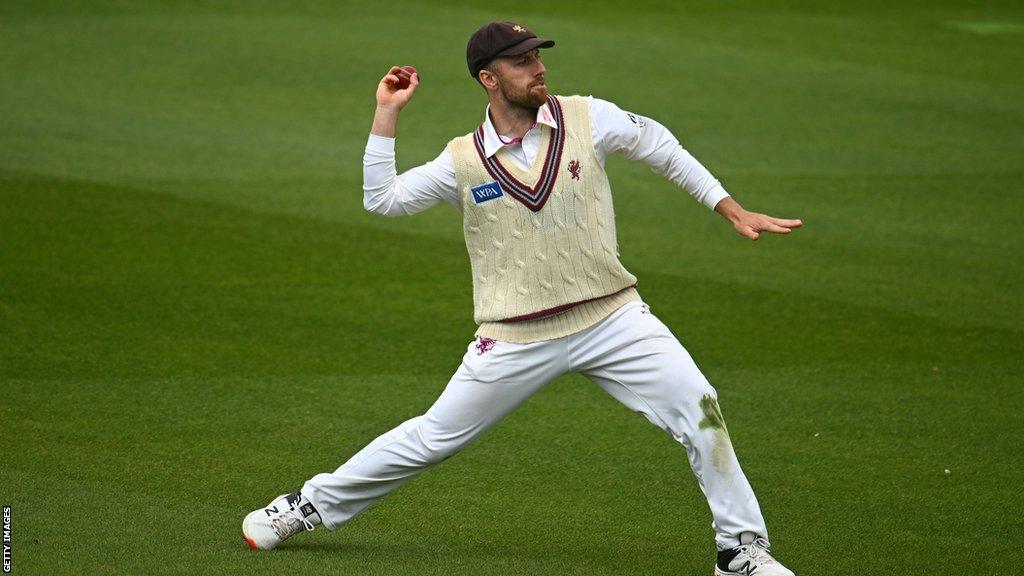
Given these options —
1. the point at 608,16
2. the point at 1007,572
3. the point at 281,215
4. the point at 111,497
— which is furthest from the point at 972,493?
the point at 608,16

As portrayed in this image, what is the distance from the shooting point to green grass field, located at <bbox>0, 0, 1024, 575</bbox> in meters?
6.64

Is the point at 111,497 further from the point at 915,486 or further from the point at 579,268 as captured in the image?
the point at 915,486

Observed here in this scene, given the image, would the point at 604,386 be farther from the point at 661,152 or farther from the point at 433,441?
the point at 661,152

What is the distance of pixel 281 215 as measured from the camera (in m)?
12.9

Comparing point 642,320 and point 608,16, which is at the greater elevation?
point 642,320

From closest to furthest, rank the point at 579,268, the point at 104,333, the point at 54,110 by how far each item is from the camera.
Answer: the point at 579,268 → the point at 104,333 → the point at 54,110

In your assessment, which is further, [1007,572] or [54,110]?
[54,110]

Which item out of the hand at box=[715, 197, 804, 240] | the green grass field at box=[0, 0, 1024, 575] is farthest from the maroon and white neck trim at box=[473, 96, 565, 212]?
the green grass field at box=[0, 0, 1024, 575]

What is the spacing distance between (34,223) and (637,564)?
778 centimetres

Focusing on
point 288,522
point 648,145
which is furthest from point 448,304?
point 648,145

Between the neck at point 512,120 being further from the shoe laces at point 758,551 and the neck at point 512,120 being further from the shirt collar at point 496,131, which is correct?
the shoe laces at point 758,551

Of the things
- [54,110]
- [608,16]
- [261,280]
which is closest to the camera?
[261,280]

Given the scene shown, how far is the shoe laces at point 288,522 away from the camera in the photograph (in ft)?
20.3

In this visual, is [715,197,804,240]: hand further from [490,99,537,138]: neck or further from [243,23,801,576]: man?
[490,99,537,138]: neck
